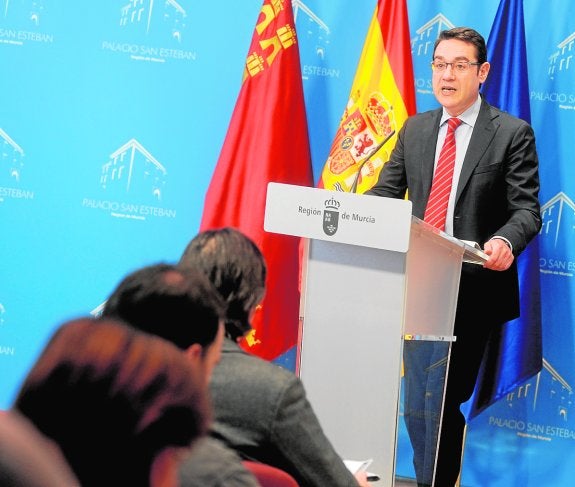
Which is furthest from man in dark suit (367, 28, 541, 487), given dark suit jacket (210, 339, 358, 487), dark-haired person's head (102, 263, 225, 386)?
dark-haired person's head (102, 263, 225, 386)

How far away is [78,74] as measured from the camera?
18.2 ft

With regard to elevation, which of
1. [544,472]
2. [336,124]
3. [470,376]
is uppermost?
[336,124]

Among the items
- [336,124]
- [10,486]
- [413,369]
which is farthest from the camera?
[336,124]

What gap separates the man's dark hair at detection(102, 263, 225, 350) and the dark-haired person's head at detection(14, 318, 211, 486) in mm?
643

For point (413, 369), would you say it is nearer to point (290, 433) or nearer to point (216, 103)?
point (290, 433)

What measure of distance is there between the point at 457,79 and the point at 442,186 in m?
0.46

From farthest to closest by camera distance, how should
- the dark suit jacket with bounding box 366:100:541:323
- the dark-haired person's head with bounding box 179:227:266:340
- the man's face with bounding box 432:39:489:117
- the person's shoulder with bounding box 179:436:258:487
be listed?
the man's face with bounding box 432:39:489:117 → the dark suit jacket with bounding box 366:100:541:323 → the dark-haired person's head with bounding box 179:227:266:340 → the person's shoulder with bounding box 179:436:258:487

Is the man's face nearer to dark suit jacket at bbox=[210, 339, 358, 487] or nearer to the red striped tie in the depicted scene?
the red striped tie

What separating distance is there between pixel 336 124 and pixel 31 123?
1.77 meters

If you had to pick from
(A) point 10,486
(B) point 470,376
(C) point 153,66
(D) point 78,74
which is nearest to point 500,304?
(B) point 470,376

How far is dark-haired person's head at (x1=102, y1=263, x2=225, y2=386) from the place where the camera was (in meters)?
1.69

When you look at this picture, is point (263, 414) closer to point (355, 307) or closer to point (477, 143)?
point (355, 307)

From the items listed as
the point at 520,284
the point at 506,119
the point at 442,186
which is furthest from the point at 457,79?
the point at 520,284

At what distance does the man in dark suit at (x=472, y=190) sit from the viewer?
3971 mm
